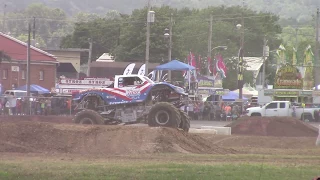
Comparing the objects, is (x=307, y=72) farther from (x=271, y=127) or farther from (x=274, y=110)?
(x=271, y=127)

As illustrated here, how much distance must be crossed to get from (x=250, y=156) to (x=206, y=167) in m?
4.81

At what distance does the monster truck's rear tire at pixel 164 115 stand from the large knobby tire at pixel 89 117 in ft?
8.64

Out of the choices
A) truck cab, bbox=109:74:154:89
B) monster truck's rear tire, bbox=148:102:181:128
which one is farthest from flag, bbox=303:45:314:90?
monster truck's rear tire, bbox=148:102:181:128

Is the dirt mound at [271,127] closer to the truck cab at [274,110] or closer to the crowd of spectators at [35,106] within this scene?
the truck cab at [274,110]

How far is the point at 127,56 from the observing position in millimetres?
89875

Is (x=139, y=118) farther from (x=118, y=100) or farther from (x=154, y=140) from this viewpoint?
(x=154, y=140)

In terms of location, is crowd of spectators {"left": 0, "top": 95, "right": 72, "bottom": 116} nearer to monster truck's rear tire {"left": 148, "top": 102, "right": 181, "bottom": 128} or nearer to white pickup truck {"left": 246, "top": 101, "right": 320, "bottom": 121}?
white pickup truck {"left": 246, "top": 101, "right": 320, "bottom": 121}

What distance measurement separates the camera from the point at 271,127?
4069 cm

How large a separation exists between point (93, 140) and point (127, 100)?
31.6 feet

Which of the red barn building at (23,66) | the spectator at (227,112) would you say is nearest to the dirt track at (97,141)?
the spectator at (227,112)

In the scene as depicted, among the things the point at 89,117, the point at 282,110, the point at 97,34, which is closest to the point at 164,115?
the point at 89,117

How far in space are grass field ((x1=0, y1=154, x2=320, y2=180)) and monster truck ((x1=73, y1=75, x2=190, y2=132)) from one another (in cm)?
1183

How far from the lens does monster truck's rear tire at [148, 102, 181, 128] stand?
30375 mm

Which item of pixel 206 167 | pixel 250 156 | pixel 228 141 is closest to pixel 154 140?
pixel 250 156
